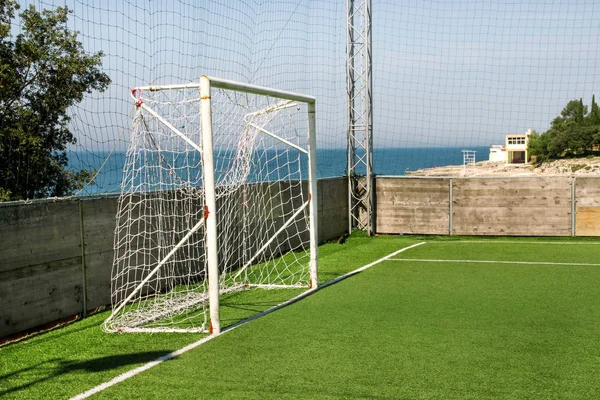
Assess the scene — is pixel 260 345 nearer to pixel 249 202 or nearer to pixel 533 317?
pixel 533 317

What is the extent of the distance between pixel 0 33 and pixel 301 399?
20.3 ft

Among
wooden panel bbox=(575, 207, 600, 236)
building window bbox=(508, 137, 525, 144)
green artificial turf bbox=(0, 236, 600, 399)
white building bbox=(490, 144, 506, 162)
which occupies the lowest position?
green artificial turf bbox=(0, 236, 600, 399)

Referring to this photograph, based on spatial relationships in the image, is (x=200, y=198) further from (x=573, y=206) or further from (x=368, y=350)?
(x=573, y=206)

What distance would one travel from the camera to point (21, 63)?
852 centimetres

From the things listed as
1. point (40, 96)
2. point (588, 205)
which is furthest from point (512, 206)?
point (40, 96)

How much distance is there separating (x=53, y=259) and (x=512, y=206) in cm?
1053

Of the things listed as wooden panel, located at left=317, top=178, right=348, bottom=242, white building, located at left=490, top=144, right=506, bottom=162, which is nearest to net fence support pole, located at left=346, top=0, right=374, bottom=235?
wooden panel, located at left=317, top=178, right=348, bottom=242

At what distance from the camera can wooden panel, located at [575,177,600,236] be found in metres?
14.1

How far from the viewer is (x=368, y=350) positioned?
5.92 m

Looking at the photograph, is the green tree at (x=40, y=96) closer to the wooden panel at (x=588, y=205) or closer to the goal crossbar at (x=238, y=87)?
the goal crossbar at (x=238, y=87)

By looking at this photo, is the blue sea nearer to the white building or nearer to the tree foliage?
the tree foliage

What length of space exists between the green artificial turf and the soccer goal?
593 millimetres

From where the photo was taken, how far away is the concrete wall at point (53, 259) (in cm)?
667

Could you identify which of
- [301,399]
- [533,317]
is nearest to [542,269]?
[533,317]
